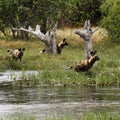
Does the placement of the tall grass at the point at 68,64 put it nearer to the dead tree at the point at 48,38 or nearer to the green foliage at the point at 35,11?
the green foliage at the point at 35,11

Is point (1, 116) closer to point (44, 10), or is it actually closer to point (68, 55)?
point (68, 55)

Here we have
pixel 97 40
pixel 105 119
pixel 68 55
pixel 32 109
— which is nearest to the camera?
pixel 105 119

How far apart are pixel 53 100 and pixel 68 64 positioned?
43.2 feet

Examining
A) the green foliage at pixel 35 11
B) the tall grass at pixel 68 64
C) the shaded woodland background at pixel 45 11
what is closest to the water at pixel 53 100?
the tall grass at pixel 68 64

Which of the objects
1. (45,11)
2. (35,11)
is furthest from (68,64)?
(35,11)

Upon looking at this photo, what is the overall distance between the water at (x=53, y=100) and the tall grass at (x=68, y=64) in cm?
99

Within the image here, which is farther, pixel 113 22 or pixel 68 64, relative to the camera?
pixel 113 22

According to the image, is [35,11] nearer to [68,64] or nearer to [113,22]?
[113,22]

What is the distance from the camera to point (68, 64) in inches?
1321

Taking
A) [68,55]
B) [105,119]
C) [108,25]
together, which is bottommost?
[105,119]

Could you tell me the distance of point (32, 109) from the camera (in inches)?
720

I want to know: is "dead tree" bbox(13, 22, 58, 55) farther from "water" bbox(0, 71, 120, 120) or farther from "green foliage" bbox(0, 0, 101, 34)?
"water" bbox(0, 71, 120, 120)

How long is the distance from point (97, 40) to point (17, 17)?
23.5 ft

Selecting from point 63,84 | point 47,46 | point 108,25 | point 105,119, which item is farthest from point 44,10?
point 105,119
